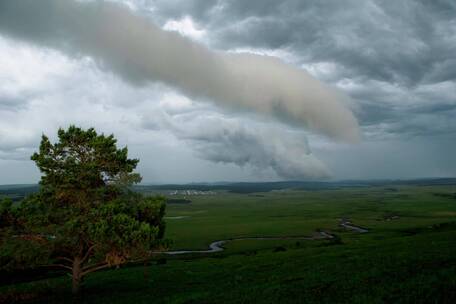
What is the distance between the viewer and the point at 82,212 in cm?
2834

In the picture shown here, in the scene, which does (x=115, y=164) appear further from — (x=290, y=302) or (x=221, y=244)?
(x=221, y=244)

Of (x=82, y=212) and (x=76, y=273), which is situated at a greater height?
(x=82, y=212)

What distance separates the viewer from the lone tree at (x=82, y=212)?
26297mm

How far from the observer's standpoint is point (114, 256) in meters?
27.2

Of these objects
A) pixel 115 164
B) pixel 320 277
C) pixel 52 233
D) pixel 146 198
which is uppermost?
pixel 115 164

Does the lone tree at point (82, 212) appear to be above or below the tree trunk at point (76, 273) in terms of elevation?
above

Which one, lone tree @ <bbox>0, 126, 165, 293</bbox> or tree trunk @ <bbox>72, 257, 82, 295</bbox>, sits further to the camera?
tree trunk @ <bbox>72, 257, 82, 295</bbox>

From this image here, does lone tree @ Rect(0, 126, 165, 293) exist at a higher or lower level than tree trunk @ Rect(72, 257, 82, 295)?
higher

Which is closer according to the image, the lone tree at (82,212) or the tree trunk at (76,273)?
the lone tree at (82,212)

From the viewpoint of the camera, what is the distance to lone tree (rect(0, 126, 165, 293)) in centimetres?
2630

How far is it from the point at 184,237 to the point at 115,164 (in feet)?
338

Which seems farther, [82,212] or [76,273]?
[76,273]

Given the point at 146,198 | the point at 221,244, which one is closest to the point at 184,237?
the point at 221,244

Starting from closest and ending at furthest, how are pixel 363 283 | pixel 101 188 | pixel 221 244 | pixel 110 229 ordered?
pixel 363 283
pixel 110 229
pixel 101 188
pixel 221 244
